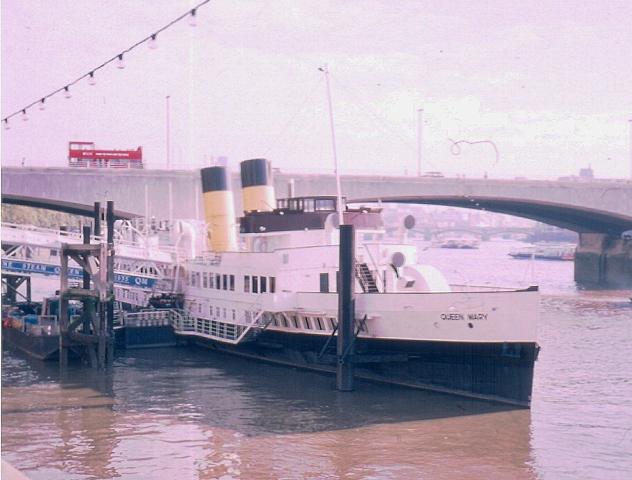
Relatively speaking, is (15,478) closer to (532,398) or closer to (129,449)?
(129,449)

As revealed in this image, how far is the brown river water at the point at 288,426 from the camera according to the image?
17.9 meters

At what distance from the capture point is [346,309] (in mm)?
24344

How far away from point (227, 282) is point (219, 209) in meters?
5.12

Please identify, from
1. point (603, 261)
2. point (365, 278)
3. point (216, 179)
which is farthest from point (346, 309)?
point (603, 261)

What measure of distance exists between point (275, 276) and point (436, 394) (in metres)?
7.18

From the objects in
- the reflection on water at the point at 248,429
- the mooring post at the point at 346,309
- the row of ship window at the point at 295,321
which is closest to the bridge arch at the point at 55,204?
the row of ship window at the point at 295,321

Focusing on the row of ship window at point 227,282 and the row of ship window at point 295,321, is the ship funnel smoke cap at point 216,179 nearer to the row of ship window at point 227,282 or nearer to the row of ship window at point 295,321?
the row of ship window at point 227,282

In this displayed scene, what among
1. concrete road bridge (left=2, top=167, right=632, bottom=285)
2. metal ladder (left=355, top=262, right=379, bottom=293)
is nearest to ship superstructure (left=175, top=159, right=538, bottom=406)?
metal ladder (left=355, top=262, right=379, bottom=293)

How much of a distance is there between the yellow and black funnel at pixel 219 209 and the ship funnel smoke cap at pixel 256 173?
132 centimetres

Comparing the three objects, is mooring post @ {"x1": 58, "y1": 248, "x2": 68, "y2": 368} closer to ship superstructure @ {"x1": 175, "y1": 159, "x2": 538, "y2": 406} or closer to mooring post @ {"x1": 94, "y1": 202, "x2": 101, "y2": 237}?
ship superstructure @ {"x1": 175, "y1": 159, "x2": 538, "y2": 406}

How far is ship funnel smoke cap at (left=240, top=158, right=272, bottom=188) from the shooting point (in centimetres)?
3462

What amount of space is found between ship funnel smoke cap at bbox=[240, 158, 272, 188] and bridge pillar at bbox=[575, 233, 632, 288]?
48548 millimetres

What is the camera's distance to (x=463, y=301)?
23.6m

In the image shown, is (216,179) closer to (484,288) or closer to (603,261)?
(484,288)
